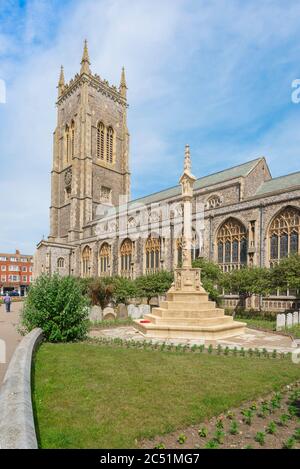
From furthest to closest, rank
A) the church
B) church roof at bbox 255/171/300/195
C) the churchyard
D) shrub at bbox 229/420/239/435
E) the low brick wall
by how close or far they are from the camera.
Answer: church roof at bbox 255/171/300/195 → the church → shrub at bbox 229/420/239/435 → the churchyard → the low brick wall

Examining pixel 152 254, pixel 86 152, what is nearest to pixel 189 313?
pixel 152 254

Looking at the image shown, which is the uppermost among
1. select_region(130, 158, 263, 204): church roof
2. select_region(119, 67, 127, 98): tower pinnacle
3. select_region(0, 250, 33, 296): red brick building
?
select_region(119, 67, 127, 98): tower pinnacle

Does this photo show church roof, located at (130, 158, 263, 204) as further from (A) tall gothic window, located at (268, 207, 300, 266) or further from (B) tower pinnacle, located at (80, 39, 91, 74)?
(B) tower pinnacle, located at (80, 39, 91, 74)

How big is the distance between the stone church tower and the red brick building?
25.1 meters

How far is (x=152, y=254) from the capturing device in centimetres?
3503

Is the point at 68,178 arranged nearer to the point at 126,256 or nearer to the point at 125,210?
the point at 125,210

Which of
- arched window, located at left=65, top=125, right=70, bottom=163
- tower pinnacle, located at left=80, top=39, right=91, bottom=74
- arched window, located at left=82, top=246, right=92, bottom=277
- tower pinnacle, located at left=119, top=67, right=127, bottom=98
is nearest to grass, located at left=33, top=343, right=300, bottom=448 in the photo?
arched window, located at left=82, top=246, right=92, bottom=277

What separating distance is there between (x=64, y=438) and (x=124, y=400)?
5.00 ft

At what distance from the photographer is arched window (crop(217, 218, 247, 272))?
87.8ft

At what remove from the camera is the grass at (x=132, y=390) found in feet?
13.5

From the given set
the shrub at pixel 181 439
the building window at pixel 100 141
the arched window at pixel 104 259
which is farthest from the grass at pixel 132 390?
the building window at pixel 100 141

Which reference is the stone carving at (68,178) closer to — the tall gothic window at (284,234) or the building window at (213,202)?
the building window at (213,202)

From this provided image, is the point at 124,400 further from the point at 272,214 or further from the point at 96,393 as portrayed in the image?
the point at 272,214

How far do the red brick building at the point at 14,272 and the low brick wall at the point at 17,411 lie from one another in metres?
70.8
